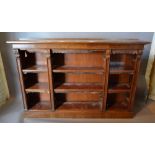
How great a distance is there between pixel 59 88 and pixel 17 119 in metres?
0.70

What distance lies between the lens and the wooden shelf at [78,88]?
1.85m

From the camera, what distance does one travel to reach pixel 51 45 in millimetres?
1617

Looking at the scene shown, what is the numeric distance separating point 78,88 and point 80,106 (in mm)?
322

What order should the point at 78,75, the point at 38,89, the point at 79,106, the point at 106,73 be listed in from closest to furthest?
1. the point at 106,73
2. the point at 38,89
3. the point at 78,75
4. the point at 79,106

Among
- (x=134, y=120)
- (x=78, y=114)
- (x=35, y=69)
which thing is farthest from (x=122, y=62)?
(x=35, y=69)

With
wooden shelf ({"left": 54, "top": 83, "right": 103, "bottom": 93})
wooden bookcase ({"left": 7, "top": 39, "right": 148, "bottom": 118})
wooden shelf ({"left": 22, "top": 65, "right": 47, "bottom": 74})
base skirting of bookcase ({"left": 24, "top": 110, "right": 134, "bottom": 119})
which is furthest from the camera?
base skirting of bookcase ({"left": 24, "top": 110, "right": 134, "bottom": 119})

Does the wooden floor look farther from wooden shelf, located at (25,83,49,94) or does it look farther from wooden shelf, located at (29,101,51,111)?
wooden shelf, located at (25,83,49,94)

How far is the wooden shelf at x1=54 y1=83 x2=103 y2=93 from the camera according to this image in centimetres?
185

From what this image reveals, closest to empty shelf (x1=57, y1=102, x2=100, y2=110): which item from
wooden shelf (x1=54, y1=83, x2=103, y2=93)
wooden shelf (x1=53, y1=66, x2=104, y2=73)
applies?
wooden shelf (x1=54, y1=83, x2=103, y2=93)

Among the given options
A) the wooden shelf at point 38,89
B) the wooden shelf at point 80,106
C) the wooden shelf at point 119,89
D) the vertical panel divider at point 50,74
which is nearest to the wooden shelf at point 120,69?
the wooden shelf at point 119,89

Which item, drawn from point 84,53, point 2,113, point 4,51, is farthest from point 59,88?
point 4,51

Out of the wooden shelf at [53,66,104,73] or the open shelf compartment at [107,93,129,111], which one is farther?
the open shelf compartment at [107,93,129,111]

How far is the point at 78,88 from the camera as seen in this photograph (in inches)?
73.8

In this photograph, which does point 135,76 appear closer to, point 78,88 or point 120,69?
point 120,69
